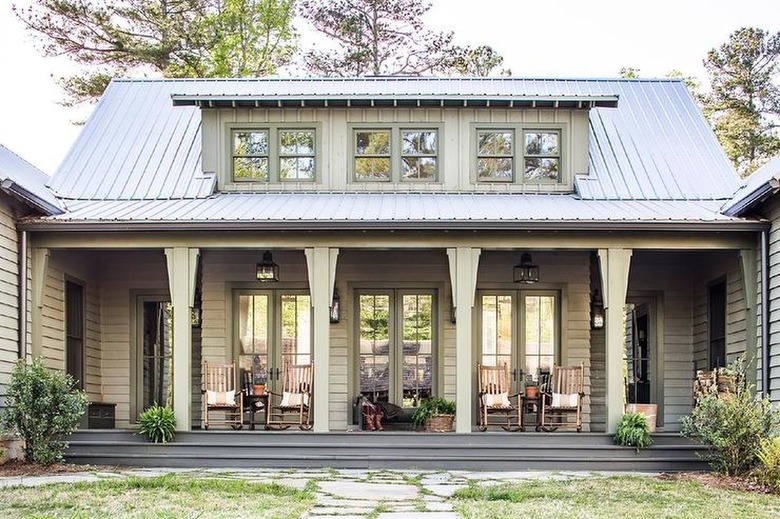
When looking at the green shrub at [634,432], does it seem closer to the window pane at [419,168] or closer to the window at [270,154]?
the window pane at [419,168]

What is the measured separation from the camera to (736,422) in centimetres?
1052

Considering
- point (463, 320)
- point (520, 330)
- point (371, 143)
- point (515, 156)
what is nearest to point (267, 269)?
point (371, 143)

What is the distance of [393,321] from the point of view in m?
14.4

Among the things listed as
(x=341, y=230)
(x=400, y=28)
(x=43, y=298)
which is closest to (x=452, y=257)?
(x=341, y=230)

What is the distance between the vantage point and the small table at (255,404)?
13039mm

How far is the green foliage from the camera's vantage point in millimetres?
12863

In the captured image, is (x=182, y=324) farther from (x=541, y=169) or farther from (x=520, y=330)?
(x=541, y=169)

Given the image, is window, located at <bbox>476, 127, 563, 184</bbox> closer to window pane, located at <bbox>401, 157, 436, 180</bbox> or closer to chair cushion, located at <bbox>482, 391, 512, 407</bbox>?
window pane, located at <bbox>401, 157, 436, 180</bbox>

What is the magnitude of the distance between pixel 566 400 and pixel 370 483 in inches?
147

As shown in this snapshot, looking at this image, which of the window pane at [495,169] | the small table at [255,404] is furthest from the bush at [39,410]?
the window pane at [495,169]

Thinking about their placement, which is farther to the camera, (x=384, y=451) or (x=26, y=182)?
(x=26, y=182)

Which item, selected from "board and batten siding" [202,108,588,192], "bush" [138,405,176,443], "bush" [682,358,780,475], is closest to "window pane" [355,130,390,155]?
"board and batten siding" [202,108,588,192]

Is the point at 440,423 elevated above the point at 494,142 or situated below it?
below

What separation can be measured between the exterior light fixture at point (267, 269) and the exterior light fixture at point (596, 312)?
4.35 metres
